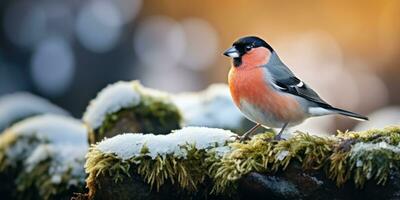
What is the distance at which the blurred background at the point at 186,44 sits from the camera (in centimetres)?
1114

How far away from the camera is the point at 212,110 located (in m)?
5.89

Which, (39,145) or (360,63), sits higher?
(360,63)

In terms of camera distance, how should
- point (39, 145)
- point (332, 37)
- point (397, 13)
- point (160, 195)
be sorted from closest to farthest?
point (160, 195) → point (39, 145) → point (397, 13) → point (332, 37)

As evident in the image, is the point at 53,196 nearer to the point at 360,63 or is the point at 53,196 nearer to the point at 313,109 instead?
the point at 313,109

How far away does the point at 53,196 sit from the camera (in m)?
4.96

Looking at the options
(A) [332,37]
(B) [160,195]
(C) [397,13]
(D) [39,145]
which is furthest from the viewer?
(A) [332,37]

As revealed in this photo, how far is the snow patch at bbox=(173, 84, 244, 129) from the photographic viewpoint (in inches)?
226

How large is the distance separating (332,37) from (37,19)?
5070mm

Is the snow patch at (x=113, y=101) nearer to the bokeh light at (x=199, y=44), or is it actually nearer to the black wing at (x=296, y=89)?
the black wing at (x=296, y=89)

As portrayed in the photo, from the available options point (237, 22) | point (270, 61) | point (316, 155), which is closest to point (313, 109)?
point (270, 61)

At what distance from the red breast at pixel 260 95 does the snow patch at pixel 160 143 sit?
44 centimetres

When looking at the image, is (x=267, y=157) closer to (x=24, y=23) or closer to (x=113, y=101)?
(x=113, y=101)

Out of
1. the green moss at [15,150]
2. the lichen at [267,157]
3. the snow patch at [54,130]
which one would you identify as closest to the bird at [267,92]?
the lichen at [267,157]

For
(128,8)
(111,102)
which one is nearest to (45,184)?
(111,102)
